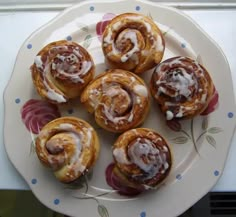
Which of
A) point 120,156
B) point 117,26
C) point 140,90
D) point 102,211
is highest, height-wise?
point 117,26

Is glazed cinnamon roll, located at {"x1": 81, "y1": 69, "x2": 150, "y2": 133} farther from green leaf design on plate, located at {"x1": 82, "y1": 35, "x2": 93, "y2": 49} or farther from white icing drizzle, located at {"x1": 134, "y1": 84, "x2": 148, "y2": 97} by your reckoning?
green leaf design on plate, located at {"x1": 82, "y1": 35, "x2": 93, "y2": 49}

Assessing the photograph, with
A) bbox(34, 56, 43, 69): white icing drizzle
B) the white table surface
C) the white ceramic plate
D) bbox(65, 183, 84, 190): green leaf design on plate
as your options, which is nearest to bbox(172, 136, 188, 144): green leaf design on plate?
the white ceramic plate

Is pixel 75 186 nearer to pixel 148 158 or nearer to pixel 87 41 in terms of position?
pixel 148 158

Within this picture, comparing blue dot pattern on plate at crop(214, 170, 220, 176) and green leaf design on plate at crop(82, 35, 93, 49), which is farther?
green leaf design on plate at crop(82, 35, 93, 49)

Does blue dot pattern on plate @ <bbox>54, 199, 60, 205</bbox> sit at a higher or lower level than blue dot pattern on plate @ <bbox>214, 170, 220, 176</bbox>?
higher

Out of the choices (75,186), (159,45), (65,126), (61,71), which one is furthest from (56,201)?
(159,45)
